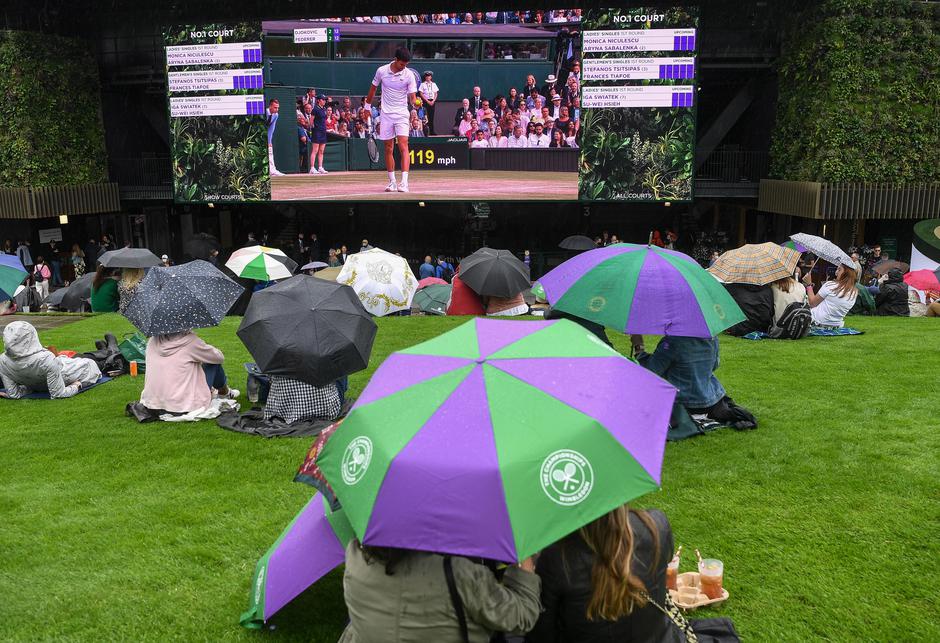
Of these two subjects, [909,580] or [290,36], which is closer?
[909,580]

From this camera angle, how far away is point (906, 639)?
162 inches

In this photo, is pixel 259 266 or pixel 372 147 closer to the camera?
pixel 259 266

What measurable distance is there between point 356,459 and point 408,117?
18990 mm

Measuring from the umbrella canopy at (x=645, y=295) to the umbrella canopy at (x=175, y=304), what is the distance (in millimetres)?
3047

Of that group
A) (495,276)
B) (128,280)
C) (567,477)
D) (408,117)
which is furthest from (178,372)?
(408,117)

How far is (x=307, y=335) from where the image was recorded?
6926 millimetres

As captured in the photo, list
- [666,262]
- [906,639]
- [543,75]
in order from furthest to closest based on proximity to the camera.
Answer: [543,75]
[666,262]
[906,639]

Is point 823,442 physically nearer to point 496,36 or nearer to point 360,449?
point 360,449

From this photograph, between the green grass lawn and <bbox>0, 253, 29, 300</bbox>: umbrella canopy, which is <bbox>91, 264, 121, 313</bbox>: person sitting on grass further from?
the green grass lawn

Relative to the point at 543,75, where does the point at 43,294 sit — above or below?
below

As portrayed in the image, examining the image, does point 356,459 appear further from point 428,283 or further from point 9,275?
point 428,283

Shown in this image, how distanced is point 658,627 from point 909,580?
205 centimetres

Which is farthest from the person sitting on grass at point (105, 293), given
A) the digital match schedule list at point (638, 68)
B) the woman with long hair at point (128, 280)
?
the digital match schedule list at point (638, 68)

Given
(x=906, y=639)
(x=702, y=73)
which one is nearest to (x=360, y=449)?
(x=906, y=639)
